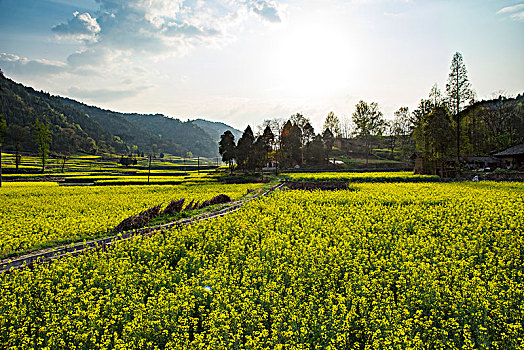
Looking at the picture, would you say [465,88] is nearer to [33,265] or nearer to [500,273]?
[500,273]

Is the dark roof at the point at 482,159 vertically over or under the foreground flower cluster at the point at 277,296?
over

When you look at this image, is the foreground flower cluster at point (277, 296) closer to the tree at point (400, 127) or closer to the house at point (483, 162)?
the house at point (483, 162)

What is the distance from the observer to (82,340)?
16.7 ft

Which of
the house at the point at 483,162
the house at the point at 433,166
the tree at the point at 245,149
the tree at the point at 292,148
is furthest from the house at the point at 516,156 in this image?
the tree at the point at 245,149

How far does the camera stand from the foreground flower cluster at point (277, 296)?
5.13 meters

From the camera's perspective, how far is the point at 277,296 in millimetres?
6098

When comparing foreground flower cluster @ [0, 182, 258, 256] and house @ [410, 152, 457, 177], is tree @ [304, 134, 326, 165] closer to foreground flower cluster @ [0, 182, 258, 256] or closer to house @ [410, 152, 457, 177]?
house @ [410, 152, 457, 177]

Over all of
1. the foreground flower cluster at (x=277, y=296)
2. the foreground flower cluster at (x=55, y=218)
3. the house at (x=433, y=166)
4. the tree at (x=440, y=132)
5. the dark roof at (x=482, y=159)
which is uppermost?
the tree at (x=440, y=132)

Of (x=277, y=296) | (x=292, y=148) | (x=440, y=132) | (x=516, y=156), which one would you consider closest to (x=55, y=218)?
(x=277, y=296)

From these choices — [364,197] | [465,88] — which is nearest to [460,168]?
[465,88]

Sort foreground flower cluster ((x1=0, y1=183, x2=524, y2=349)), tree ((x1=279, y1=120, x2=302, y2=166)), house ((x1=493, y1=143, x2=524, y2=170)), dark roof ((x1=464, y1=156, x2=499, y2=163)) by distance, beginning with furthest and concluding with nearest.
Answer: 1. tree ((x1=279, y1=120, x2=302, y2=166))
2. dark roof ((x1=464, y1=156, x2=499, y2=163))
3. house ((x1=493, y1=143, x2=524, y2=170))
4. foreground flower cluster ((x1=0, y1=183, x2=524, y2=349))

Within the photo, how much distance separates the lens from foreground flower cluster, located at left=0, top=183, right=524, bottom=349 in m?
5.13

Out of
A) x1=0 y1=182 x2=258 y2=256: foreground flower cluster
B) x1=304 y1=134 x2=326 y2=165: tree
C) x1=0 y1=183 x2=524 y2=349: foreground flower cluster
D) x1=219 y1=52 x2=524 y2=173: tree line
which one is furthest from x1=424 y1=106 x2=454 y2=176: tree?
x1=0 y1=182 x2=258 y2=256: foreground flower cluster

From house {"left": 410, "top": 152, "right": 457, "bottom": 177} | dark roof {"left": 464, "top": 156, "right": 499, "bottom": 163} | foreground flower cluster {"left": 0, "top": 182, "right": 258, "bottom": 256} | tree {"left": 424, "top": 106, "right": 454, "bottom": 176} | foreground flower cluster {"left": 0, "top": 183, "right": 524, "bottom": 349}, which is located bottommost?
foreground flower cluster {"left": 0, "top": 182, "right": 258, "bottom": 256}
